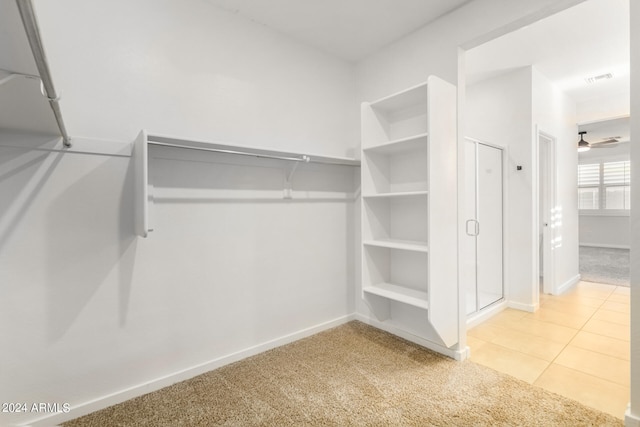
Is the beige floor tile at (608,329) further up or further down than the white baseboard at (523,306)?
further down

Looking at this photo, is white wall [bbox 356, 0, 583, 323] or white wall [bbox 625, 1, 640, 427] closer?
white wall [bbox 625, 1, 640, 427]

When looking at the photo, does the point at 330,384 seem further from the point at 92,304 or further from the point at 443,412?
the point at 92,304

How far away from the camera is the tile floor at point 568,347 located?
193cm

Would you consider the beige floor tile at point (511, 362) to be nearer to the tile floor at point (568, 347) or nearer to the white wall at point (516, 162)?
the tile floor at point (568, 347)

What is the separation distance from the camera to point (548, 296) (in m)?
3.87

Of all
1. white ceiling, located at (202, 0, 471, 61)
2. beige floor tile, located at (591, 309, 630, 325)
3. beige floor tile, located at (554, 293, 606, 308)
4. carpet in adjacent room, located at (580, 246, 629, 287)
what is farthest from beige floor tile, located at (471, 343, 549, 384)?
carpet in adjacent room, located at (580, 246, 629, 287)

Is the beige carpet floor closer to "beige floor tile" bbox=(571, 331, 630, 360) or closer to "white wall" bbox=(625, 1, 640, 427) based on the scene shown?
"white wall" bbox=(625, 1, 640, 427)

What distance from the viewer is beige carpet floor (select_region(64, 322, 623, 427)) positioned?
1635mm

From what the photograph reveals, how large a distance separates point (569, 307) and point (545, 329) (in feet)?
3.03

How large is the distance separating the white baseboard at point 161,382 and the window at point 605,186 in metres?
8.30

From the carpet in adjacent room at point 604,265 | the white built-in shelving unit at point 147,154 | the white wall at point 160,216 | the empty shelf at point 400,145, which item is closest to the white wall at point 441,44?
the empty shelf at point 400,145

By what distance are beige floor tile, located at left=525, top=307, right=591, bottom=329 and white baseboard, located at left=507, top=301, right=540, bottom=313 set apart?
1.8 inches

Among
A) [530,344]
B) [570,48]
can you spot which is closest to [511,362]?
[530,344]

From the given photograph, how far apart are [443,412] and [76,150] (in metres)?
2.48
